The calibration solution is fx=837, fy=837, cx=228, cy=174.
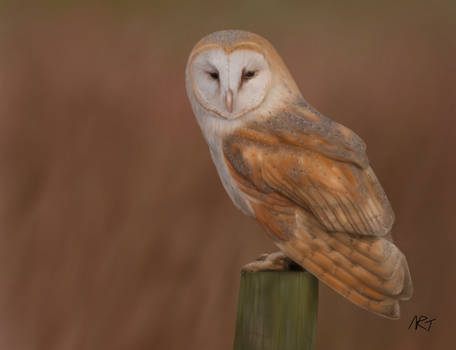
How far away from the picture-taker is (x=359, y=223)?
2.29m

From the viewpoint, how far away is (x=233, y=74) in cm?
221

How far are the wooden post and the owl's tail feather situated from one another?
0.11 m

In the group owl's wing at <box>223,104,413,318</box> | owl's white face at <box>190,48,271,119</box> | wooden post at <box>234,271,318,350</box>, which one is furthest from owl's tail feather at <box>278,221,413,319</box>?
owl's white face at <box>190,48,271,119</box>

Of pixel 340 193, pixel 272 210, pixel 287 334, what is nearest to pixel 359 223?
pixel 340 193

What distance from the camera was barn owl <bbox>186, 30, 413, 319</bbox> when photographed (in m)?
2.27

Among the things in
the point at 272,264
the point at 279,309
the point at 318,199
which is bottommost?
the point at 279,309

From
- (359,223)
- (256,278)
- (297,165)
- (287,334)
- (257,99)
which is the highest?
(257,99)

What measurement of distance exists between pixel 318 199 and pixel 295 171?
10cm

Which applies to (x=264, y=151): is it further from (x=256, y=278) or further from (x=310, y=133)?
(x=256, y=278)

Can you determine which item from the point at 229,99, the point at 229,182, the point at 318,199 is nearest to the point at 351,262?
the point at 318,199

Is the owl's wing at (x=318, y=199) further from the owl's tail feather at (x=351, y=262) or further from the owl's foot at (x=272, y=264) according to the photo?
the owl's foot at (x=272, y=264)

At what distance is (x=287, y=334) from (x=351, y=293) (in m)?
0.22

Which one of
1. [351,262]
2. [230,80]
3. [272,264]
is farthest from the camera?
[272,264]

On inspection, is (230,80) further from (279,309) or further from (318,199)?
(279,309)
